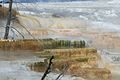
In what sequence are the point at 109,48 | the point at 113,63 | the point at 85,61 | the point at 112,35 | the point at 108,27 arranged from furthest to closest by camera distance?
the point at 108,27 → the point at 112,35 → the point at 109,48 → the point at 113,63 → the point at 85,61

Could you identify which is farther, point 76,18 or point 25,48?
point 76,18

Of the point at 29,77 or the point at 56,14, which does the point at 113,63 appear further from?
the point at 56,14

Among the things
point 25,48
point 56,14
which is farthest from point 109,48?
point 56,14

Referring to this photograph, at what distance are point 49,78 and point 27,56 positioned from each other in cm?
211

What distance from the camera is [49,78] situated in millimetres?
8031

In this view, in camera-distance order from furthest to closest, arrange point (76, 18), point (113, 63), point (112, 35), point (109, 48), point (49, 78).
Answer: point (76, 18) < point (112, 35) < point (109, 48) < point (113, 63) < point (49, 78)

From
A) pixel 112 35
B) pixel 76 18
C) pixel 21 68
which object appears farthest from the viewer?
pixel 76 18

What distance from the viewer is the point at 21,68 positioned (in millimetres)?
8781

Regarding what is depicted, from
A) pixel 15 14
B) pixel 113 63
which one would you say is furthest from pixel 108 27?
pixel 113 63

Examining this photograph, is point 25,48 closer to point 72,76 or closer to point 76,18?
point 72,76

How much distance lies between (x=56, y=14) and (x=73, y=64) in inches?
398

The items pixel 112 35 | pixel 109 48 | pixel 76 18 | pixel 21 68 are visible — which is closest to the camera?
pixel 21 68

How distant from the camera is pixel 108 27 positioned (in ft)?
52.3

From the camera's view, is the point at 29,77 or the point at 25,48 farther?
the point at 25,48
